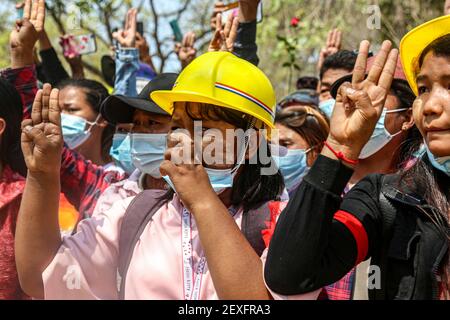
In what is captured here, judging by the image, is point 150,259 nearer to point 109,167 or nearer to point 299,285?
point 299,285

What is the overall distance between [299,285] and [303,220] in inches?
6.9

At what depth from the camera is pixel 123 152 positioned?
12.7ft

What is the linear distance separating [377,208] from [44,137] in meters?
1.04

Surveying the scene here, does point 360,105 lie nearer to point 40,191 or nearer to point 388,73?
point 388,73

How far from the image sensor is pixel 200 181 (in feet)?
6.49

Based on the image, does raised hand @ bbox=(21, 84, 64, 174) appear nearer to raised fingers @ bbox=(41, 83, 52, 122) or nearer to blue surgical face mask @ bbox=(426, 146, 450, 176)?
raised fingers @ bbox=(41, 83, 52, 122)

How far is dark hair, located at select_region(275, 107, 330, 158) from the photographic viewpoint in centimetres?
430

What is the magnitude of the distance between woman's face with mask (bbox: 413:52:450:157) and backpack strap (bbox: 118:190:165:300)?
2.99 ft

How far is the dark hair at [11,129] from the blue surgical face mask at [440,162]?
1.94 m

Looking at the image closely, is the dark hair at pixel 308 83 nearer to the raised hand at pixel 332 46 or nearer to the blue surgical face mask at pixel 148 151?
the raised hand at pixel 332 46

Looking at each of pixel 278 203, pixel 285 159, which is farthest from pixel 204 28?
pixel 278 203

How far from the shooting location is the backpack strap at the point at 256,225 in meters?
2.15

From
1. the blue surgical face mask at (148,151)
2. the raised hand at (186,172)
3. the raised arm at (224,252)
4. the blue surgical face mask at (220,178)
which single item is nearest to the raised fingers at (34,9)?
the blue surgical face mask at (148,151)

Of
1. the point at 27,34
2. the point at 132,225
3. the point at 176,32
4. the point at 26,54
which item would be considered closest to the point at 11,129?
the point at 26,54
